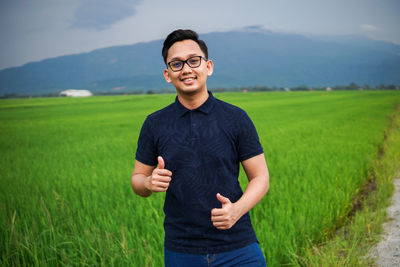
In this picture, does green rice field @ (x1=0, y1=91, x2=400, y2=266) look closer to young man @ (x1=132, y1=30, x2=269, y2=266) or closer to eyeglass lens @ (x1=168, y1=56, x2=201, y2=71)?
young man @ (x1=132, y1=30, x2=269, y2=266)

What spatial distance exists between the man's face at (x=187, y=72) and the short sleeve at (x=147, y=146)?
204mm

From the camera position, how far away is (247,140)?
1.22 meters

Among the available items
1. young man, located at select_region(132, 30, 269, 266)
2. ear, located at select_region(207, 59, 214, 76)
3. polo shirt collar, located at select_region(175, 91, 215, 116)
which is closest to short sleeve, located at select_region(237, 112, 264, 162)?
young man, located at select_region(132, 30, 269, 266)

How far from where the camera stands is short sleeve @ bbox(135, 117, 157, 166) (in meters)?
1.30

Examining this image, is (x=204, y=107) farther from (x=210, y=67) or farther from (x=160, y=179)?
(x=160, y=179)

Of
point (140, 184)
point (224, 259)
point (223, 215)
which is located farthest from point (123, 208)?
point (223, 215)

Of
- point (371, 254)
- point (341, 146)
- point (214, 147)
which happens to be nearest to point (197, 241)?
point (214, 147)

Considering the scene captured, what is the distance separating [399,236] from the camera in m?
2.85

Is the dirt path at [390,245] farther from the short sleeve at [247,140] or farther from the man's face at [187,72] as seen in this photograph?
the man's face at [187,72]

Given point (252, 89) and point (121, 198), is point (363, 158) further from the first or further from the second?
point (252, 89)

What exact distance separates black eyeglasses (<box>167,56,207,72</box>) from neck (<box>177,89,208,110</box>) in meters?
0.10

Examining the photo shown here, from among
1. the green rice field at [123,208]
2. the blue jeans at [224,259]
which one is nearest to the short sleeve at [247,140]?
the blue jeans at [224,259]

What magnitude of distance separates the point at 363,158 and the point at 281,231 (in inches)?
138

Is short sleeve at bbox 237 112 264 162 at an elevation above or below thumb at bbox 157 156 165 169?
above
